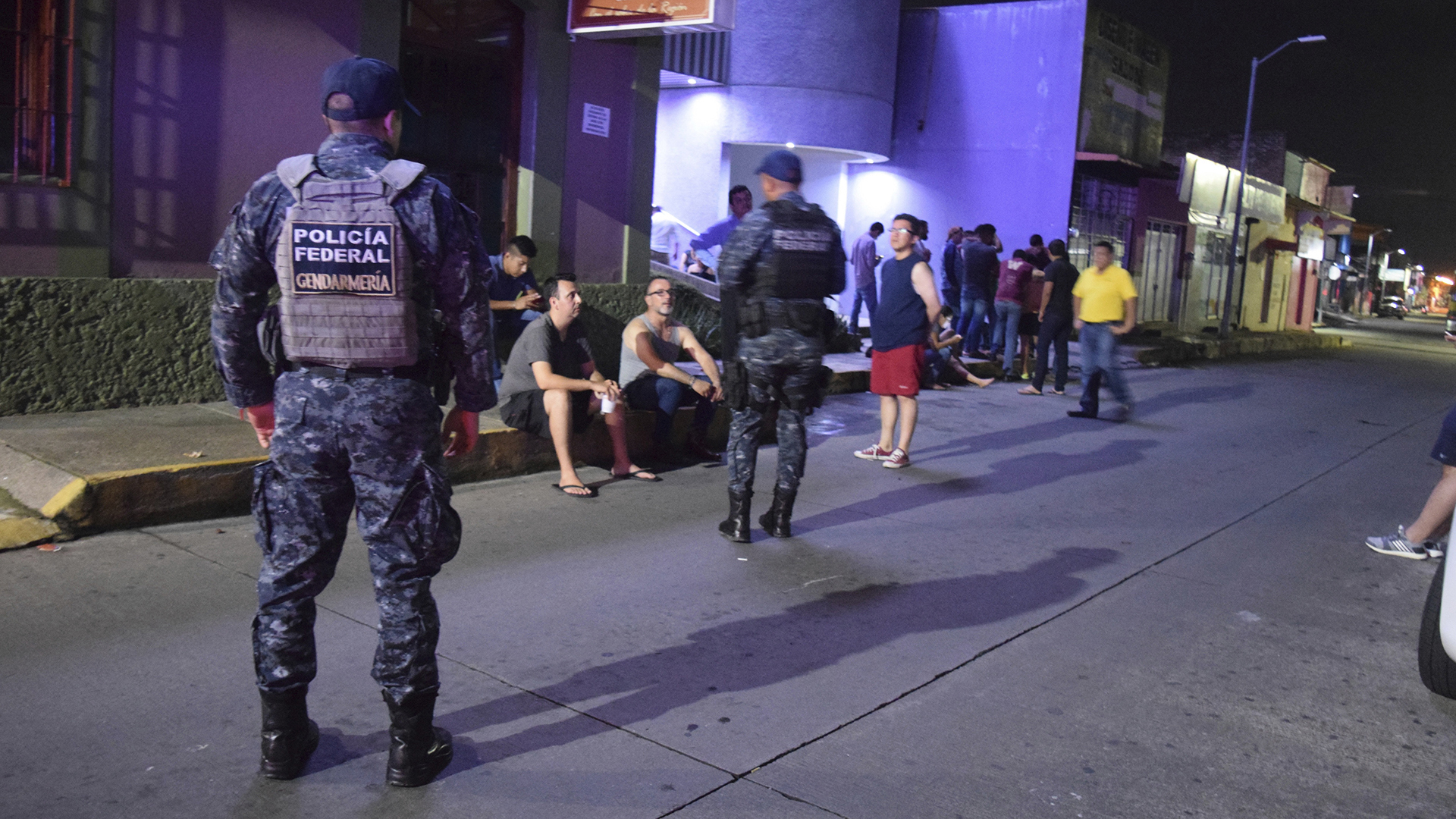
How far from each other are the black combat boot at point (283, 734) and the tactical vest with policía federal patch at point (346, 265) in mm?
911

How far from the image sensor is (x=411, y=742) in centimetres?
312

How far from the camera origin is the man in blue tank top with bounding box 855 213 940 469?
804 centimetres

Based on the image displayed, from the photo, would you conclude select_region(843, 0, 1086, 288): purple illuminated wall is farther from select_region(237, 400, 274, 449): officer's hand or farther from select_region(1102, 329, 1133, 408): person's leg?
select_region(237, 400, 274, 449): officer's hand

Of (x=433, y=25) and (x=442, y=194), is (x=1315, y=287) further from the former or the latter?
(x=442, y=194)

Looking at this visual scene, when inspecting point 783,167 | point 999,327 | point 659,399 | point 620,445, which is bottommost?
point 620,445

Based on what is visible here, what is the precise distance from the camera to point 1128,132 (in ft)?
81.1

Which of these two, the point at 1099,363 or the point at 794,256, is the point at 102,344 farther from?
the point at 1099,363

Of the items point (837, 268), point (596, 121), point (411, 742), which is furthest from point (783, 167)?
point (596, 121)

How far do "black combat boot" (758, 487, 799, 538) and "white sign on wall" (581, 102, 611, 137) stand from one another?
17.7 ft

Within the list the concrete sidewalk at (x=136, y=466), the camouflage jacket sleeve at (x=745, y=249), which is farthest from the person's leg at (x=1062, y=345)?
the camouflage jacket sleeve at (x=745, y=249)

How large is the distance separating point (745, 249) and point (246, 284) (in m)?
3.03

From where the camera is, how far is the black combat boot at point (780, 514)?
6.09 m

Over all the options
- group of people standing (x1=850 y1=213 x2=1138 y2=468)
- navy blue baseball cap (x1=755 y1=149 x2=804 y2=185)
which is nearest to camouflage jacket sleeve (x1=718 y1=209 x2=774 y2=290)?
navy blue baseball cap (x1=755 y1=149 x2=804 y2=185)

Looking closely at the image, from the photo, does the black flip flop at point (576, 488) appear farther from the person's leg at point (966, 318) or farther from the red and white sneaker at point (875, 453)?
the person's leg at point (966, 318)
